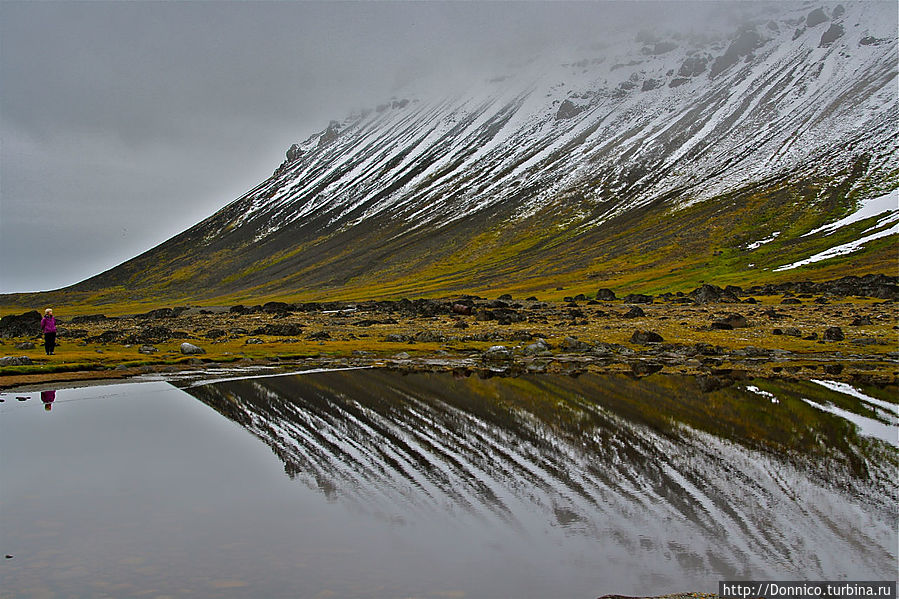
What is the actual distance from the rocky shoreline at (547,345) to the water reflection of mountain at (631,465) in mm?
8776

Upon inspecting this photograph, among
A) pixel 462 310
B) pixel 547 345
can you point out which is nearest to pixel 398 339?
pixel 547 345

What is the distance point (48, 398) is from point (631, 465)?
81.6ft

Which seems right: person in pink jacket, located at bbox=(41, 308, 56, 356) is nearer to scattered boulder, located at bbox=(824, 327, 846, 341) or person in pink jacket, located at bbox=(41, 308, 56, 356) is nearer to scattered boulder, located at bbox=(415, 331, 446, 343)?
scattered boulder, located at bbox=(415, 331, 446, 343)

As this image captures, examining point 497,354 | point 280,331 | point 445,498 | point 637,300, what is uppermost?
point 637,300

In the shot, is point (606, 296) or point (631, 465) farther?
point (606, 296)

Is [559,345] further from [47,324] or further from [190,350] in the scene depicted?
[47,324]

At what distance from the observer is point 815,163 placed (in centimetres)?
19012

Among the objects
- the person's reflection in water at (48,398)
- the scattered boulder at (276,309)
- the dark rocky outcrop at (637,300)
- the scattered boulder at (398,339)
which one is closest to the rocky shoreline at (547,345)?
the scattered boulder at (398,339)

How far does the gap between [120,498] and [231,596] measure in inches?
227

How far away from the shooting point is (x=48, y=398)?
26109mm

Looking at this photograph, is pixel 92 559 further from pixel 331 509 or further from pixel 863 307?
pixel 863 307

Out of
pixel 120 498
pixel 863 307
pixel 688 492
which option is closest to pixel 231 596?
pixel 120 498

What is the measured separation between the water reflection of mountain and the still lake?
7cm

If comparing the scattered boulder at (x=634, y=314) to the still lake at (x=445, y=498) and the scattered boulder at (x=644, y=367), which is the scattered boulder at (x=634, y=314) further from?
the still lake at (x=445, y=498)
